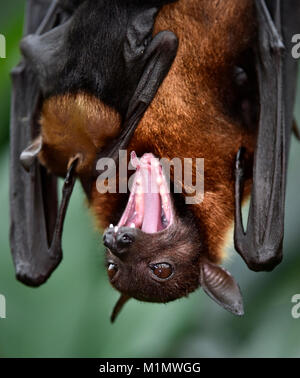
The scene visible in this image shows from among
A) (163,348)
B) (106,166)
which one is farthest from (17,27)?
(163,348)

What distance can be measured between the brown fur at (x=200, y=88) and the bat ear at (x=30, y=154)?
0.53 meters

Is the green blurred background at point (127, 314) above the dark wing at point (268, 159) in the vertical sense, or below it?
below

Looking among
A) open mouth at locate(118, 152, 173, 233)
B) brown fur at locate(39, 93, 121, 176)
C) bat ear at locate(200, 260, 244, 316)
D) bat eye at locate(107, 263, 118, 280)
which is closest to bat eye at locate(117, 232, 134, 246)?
open mouth at locate(118, 152, 173, 233)

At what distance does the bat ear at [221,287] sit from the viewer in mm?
4527

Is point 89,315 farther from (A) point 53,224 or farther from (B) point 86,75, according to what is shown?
(B) point 86,75

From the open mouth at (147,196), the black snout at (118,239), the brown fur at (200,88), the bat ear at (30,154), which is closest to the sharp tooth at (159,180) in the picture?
the open mouth at (147,196)

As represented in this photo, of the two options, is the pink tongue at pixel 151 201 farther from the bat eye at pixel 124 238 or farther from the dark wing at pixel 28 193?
the dark wing at pixel 28 193

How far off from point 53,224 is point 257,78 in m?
1.56

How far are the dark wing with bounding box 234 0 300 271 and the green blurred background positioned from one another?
760 mm

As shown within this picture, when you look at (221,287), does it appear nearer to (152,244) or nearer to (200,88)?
(152,244)

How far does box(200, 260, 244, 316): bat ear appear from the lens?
453 centimetres

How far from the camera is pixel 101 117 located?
441 cm

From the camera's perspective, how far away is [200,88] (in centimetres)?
460

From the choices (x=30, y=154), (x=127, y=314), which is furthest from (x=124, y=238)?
(x=127, y=314)
